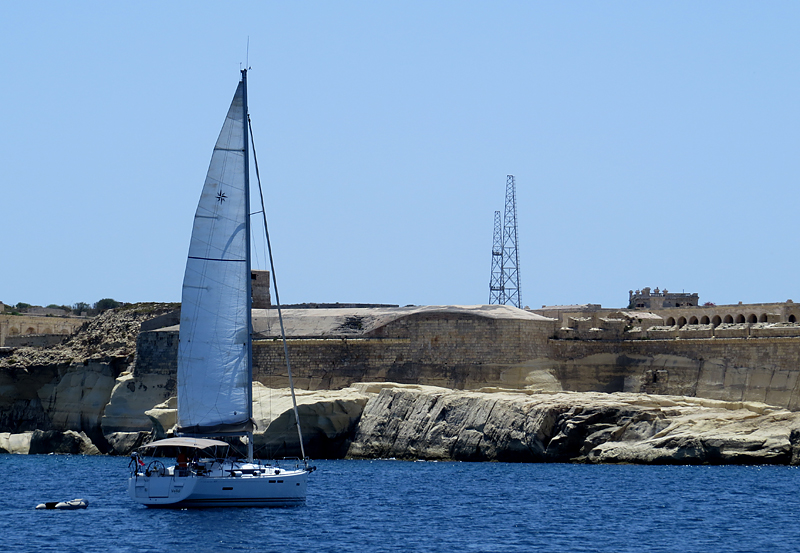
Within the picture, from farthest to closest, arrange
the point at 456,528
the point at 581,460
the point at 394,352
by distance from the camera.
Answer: the point at 394,352 < the point at 581,460 < the point at 456,528

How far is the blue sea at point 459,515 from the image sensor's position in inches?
877

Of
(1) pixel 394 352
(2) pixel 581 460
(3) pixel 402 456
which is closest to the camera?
(2) pixel 581 460

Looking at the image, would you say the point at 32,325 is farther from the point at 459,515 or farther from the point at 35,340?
the point at 459,515

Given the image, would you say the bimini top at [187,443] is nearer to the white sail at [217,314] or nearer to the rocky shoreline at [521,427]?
the white sail at [217,314]

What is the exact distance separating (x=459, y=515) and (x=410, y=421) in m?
14.3

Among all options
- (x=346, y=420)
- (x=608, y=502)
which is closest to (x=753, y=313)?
(x=346, y=420)

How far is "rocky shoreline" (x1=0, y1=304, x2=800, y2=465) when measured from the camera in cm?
3597

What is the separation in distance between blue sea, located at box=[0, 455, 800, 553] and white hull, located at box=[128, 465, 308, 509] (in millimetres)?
284

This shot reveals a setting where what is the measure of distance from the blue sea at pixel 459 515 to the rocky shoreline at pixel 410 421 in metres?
0.94

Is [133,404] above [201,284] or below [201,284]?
below

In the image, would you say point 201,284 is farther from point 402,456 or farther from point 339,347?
point 339,347

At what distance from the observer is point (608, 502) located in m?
28.0

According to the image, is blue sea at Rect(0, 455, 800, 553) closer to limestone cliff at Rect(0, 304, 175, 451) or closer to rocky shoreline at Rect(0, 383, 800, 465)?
rocky shoreline at Rect(0, 383, 800, 465)

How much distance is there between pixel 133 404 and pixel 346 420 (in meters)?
9.14
